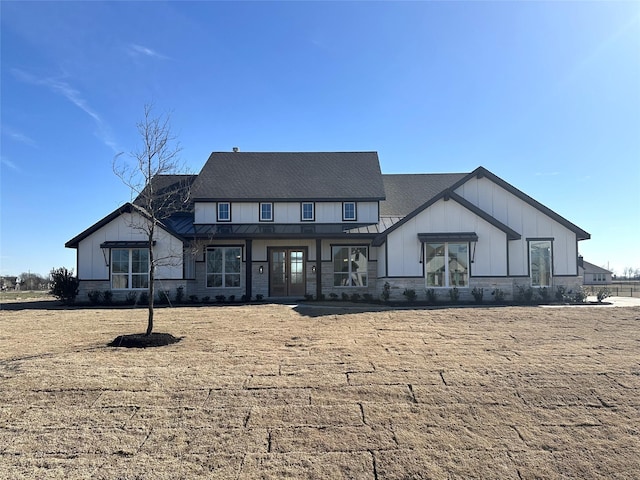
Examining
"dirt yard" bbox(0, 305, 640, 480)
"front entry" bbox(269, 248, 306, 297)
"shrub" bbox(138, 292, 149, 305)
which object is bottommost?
"dirt yard" bbox(0, 305, 640, 480)

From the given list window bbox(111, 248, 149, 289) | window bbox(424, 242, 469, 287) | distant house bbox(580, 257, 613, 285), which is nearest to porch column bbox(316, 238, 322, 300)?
window bbox(424, 242, 469, 287)

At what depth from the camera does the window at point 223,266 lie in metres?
20.8

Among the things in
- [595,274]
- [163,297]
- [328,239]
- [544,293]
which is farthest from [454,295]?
[595,274]

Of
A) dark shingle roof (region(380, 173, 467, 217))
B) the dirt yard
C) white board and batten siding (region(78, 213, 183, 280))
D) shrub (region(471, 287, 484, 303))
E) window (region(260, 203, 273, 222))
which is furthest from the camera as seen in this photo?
dark shingle roof (region(380, 173, 467, 217))

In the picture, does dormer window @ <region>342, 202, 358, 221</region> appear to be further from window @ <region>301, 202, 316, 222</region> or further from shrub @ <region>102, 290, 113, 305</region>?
shrub @ <region>102, 290, 113, 305</region>

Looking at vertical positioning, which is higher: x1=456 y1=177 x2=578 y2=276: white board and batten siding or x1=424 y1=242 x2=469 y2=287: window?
x1=456 y1=177 x2=578 y2=276: white board and batten siding

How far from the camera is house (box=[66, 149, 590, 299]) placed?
59.2ft

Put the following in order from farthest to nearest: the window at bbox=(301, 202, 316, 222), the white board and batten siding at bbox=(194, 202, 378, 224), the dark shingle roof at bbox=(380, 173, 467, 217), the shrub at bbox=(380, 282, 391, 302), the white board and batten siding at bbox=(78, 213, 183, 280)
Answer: the dark shingle roof at bbox=(380, 173, 467, 217)
the window at bbox=(301, 202, 316, 222)
the white board and batten siding at bbox=(194, 202, 378, 224)
the white board and batten siding at bbox=(78, 213, 183, 280)
the shrub at bbox=(380, 282, 391, 302)

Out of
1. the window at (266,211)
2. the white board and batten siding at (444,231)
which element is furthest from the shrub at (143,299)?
the white board and batten siding at (444,231)

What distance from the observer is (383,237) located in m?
18.4

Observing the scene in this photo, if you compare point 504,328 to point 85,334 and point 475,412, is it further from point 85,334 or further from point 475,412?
point 85,334

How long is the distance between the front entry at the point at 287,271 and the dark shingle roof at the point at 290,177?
109 inches

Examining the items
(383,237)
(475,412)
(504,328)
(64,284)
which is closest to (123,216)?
(64,284)

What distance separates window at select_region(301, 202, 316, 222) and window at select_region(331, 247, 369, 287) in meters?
2.16
